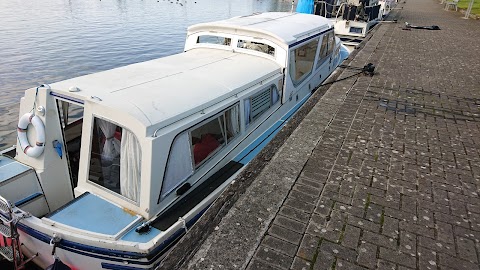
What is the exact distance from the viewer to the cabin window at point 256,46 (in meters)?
7.11

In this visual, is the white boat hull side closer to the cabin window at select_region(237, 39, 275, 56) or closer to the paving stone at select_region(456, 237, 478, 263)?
the paving stone at select_region(456, 237, 478, 263)

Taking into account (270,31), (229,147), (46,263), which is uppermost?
(270,31)

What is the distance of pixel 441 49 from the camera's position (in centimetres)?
1292

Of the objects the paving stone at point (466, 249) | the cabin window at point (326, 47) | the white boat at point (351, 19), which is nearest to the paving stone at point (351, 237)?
the paving stone at point (466, 249)

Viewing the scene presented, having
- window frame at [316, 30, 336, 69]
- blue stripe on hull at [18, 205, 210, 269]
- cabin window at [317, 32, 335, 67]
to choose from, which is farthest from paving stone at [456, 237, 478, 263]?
cabin window at [317, 32, 335, 67]

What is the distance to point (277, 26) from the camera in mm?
7633

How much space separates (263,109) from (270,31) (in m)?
1.98

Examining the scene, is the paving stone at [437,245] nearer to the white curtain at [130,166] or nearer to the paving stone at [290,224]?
the paving stone at [290,224]

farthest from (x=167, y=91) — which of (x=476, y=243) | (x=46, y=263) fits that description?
(x=476, y=243)

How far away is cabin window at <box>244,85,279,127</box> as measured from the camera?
220 inches

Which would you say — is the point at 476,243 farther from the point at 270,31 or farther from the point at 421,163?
the point at 270,31

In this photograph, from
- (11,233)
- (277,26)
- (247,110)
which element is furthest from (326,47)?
(11,233)

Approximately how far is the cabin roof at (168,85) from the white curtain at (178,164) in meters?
0.34

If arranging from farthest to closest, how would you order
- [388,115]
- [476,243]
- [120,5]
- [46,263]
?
[120,5] → [388,115] → [46,263] → [476,243]
